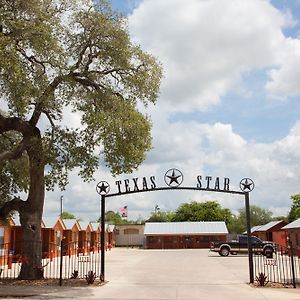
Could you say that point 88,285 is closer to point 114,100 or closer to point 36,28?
point 114,100

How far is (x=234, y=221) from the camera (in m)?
98.6

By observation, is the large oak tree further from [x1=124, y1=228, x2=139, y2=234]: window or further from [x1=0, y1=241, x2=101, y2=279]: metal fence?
[x1=124, y1=228, x2=139, y2=234]: window

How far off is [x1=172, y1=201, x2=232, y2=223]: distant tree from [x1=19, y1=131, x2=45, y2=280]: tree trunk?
70833 mm

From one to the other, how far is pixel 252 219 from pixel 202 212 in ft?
80.9

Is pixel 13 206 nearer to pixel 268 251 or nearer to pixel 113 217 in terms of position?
pixel 268 251

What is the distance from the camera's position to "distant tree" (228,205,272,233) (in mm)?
97369

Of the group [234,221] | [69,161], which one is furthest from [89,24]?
[234,221]

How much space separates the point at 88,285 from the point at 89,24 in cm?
952

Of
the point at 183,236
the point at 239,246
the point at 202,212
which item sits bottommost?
the point at 239,246

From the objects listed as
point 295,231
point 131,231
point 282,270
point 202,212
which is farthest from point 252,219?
point 282,270

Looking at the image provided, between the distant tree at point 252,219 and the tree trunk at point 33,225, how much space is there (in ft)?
265

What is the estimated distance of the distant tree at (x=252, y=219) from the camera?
3833 inches

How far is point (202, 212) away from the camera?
88.4 m

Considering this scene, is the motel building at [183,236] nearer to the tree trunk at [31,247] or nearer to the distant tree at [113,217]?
the tree trunk at [31,247]
